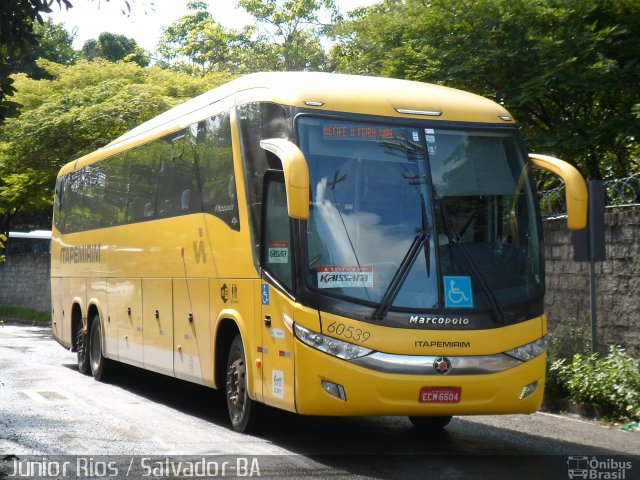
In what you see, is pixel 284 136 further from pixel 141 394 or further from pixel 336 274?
pixel 141 394

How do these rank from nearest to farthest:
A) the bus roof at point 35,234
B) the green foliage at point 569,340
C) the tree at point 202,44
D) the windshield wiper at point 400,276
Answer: the windshield wiper at point 400,276
the green foliage at point 569,340
the bus roof at point 35,234
the tree at point 202,44

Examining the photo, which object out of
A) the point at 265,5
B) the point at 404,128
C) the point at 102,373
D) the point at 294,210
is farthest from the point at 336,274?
the point at 265,5

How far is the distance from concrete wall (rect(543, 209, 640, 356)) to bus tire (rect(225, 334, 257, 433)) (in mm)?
5228

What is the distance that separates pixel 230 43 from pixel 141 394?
53.7m

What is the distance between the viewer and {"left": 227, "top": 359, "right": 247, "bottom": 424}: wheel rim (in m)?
10.8

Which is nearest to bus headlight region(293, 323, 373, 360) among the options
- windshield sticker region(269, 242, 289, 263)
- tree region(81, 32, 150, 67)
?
windshield sticker region(269, 242, 289, 263)

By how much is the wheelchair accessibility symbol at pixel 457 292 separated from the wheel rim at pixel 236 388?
2.47 metres

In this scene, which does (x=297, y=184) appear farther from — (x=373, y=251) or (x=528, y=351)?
(x=528, y=351)

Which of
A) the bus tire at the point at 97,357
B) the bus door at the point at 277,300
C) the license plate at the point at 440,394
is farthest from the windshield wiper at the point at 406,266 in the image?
the bus tire at the point at 97,357

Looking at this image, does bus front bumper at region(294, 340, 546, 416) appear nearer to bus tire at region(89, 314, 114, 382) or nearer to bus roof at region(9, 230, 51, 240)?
bus tire at region(89, 314, 114, 382)

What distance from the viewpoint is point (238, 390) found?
10898 mm

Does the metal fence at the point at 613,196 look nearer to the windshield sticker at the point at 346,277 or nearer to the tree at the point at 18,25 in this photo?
the windshield sticker at the point at 346,277

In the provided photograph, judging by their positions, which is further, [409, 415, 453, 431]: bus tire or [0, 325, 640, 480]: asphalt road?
[409, 415, 453, 431]: bus tire

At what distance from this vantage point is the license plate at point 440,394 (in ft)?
29.8
